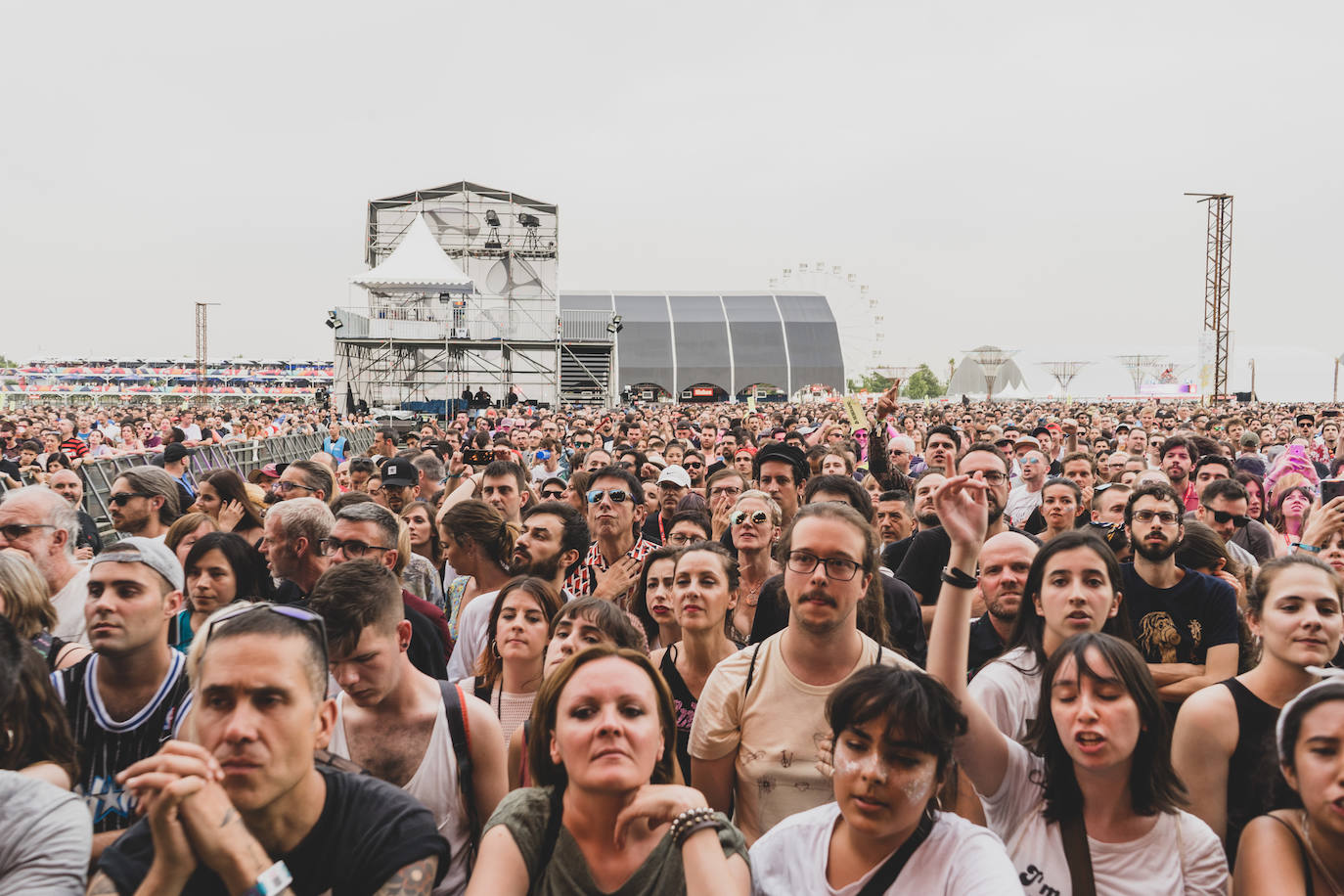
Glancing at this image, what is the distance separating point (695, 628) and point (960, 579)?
1.23 metres

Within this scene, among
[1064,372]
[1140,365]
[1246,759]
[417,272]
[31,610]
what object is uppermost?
[417,272]

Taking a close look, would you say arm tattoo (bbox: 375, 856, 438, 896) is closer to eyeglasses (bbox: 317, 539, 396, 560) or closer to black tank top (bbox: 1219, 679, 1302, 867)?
black tank top (bbox: 1219, 679, 1302, 867)

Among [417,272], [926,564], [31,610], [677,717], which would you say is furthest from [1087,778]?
[417,272]

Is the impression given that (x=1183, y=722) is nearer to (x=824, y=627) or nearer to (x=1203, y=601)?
(x=824, y=627)

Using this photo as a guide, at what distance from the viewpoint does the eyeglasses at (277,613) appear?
2445 mm

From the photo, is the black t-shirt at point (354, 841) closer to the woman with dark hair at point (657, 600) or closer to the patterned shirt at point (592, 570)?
the woman with dark hair at point (657, 600)

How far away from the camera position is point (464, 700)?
3305 mm

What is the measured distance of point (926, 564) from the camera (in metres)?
5.67

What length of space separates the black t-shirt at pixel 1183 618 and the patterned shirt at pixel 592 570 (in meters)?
2.41

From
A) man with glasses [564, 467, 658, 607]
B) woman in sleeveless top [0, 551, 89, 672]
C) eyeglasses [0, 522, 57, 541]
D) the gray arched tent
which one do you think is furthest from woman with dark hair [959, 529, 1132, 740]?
the gray arched tent

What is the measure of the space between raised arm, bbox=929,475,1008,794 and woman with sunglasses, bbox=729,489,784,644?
209cm

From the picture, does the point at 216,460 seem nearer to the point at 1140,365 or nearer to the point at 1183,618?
the point at 1183,618

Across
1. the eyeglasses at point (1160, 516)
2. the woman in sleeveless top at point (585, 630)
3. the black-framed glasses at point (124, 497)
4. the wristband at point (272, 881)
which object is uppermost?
the eyeglasses at point (1160, 516)

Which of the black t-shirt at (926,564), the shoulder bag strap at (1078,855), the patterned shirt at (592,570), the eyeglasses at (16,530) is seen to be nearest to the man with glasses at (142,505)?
the eyeglasses at (16,530)
